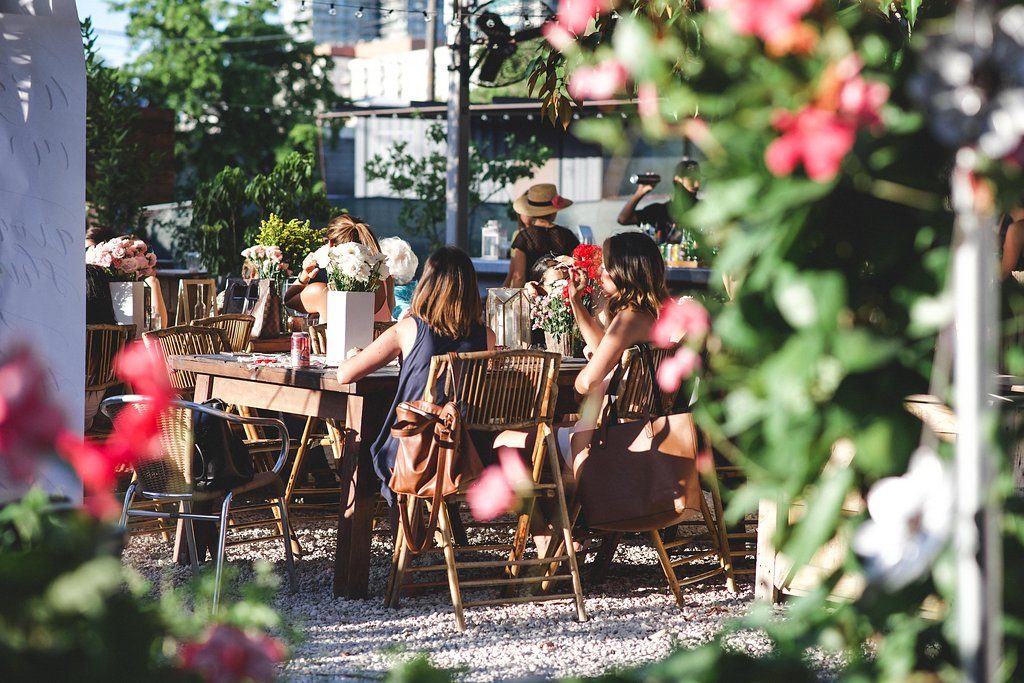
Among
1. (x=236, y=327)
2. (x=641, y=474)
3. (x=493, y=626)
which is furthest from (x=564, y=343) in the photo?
(x=236, y=327)

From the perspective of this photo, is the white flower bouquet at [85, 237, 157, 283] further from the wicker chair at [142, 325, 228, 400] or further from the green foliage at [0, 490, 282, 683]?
the green foliage at [0, 490, 282, 683]

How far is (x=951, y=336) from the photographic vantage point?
1.33 meters

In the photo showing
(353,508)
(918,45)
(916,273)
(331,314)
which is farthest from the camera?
(331,314)

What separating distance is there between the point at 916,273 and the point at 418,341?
9.29 feet

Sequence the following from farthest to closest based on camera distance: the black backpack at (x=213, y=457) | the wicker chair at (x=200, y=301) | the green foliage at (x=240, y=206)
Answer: the green foliage at (x=240, y=206), the wicker chair at (x=200, y=301), the black backpack at (x=213, y=457)

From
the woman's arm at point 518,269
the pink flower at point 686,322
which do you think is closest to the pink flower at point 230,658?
the pink flower at point 686,322

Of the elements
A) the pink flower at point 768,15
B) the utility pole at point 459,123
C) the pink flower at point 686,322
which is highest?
the utility pole at point 459,123

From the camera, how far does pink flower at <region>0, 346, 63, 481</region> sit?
1.17m

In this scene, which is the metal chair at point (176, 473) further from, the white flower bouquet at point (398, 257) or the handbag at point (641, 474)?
the white flower bouquet at point (398, 257)

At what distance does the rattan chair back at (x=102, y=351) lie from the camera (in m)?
5.03

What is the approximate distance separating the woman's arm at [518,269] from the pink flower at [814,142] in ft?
18.4

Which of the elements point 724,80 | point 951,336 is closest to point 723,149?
point 724,80

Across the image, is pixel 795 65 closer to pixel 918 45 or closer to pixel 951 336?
pixel 918 45

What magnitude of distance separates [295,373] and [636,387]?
4.11ft
